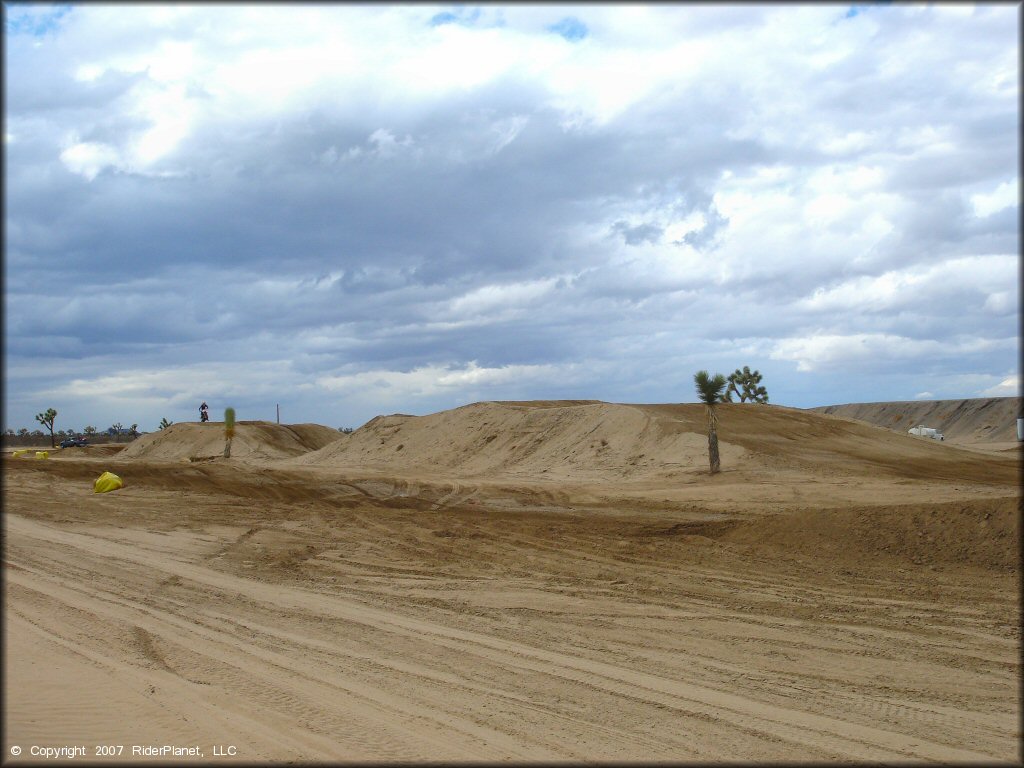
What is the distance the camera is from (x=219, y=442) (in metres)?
61.8

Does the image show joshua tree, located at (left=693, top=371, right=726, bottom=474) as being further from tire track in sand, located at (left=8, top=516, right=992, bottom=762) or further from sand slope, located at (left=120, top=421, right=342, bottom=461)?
sand slope, located at (left=120, top=421, right=342, bottom=461)

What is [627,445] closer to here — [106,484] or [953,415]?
[106,484]

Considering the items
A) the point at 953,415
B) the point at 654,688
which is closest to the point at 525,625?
the point at 654,688

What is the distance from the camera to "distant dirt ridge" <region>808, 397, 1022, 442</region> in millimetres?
78750


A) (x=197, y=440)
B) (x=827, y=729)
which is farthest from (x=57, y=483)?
(x=197, y=440)

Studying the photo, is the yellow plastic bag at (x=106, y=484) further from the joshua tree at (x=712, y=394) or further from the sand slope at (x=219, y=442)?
the sand slope at (x=219, y=442)

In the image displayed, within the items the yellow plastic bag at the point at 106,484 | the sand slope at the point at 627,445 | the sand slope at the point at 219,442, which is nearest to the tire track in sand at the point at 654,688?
the yellow plastic bag at the point at 106,484

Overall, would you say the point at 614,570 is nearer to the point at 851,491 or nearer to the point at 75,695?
the point at 75,695

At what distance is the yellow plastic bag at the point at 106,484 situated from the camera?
26.3 metres

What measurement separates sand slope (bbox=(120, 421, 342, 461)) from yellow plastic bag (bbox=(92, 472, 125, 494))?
99.9ft

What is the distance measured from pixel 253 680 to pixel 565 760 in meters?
3.28

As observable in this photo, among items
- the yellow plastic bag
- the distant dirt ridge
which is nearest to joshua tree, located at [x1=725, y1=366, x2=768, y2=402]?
the distant dirt ridge

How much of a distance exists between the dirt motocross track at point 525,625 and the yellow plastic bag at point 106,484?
85 centimetres

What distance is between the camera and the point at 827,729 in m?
7.02
